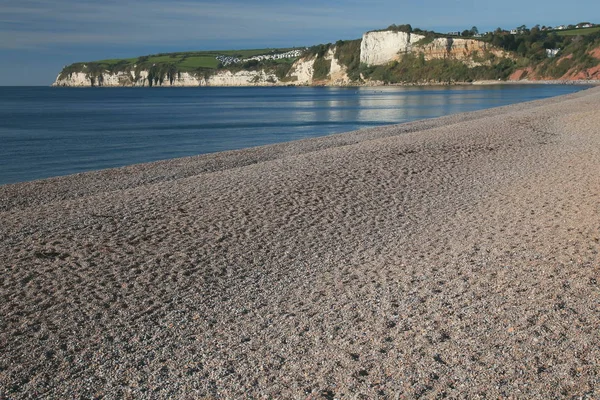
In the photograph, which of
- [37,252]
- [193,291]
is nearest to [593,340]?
[193,291]

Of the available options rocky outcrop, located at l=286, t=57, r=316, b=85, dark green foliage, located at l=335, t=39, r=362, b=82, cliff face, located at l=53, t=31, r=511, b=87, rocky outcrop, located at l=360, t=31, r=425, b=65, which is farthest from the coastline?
rocky outcrop, located at l=286, t=57, r=316, b=85

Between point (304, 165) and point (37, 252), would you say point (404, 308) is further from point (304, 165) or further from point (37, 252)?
point (304, 165)

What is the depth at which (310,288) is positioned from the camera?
6.67 m

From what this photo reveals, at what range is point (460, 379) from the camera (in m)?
4.48

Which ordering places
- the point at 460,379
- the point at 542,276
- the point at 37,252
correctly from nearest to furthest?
the point at 460,379 → the point at 542,276 → the point at 37,252

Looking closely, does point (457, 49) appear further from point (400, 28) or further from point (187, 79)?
point (187, 79)

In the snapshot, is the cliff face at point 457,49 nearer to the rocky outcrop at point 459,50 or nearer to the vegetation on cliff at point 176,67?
the rocky outcrop at point 459,50

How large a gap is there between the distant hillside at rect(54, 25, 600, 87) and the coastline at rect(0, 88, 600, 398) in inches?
4074

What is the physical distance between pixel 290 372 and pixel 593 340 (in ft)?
8.58

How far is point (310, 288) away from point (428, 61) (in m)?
132

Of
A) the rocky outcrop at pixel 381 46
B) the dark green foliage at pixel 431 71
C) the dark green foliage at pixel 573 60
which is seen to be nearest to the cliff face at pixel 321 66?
the rocky outcrop at pixel 381 46

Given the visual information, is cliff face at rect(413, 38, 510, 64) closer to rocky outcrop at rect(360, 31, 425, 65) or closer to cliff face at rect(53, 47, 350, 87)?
rocky outcrop at rect(360, 31, 425, 65)

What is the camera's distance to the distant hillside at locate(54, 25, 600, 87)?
113 meters

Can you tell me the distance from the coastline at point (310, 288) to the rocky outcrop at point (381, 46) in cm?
13023
